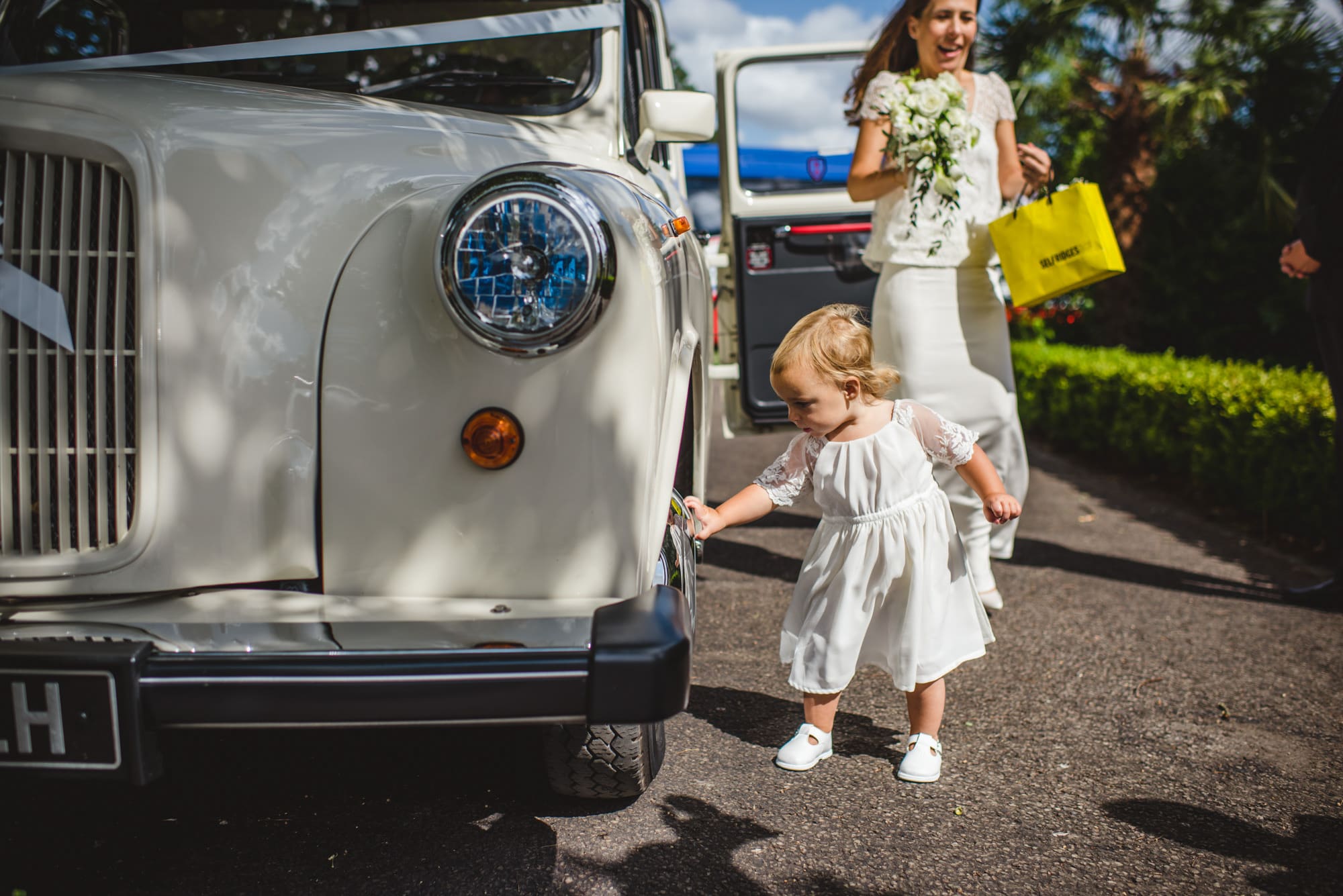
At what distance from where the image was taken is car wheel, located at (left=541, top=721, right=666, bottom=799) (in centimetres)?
195

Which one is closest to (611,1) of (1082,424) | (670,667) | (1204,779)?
(670,667)

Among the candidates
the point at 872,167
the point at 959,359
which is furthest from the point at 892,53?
the point at 959,359

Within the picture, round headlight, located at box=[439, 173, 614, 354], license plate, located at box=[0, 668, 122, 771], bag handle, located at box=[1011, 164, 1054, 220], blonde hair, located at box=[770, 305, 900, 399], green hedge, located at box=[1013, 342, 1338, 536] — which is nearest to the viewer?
license plate, located at box=[0, 668, 122, 771]

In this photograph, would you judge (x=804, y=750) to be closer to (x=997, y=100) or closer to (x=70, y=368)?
(x=70, y=368)

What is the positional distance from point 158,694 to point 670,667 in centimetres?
71

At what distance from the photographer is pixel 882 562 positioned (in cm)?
229

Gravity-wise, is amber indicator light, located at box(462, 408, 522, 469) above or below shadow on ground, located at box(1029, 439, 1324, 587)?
above

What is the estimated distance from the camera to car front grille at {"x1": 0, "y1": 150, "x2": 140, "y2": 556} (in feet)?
5.56

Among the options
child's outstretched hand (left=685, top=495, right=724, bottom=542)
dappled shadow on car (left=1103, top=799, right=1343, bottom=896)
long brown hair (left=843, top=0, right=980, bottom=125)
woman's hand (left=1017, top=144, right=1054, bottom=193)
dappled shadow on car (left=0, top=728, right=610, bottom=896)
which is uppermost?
long brown hair (left=843, top=0, right=980, bottom=125)

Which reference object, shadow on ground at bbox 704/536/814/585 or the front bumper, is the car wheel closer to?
the front bumper

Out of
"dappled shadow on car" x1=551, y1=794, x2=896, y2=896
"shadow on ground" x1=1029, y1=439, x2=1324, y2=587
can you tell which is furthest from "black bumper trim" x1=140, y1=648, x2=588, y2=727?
"shadow on ground" x1=1029, y1=439, x2=1324, y2=587

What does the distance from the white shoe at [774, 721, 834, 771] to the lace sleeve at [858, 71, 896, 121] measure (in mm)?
1754

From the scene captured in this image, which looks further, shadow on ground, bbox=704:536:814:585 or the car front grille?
shadow on ground, bbox=704:536:814:585

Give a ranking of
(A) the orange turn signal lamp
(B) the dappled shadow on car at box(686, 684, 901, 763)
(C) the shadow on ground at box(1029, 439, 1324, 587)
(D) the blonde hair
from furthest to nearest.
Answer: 1. (C) the shadow on ground at box(1029, 439, 1324, 587)
2. (B) the dappled shadow on car at box(686, 684, 901, 763)
3. (D) the blonde hair
4. (A) the orange turn signal lamp
